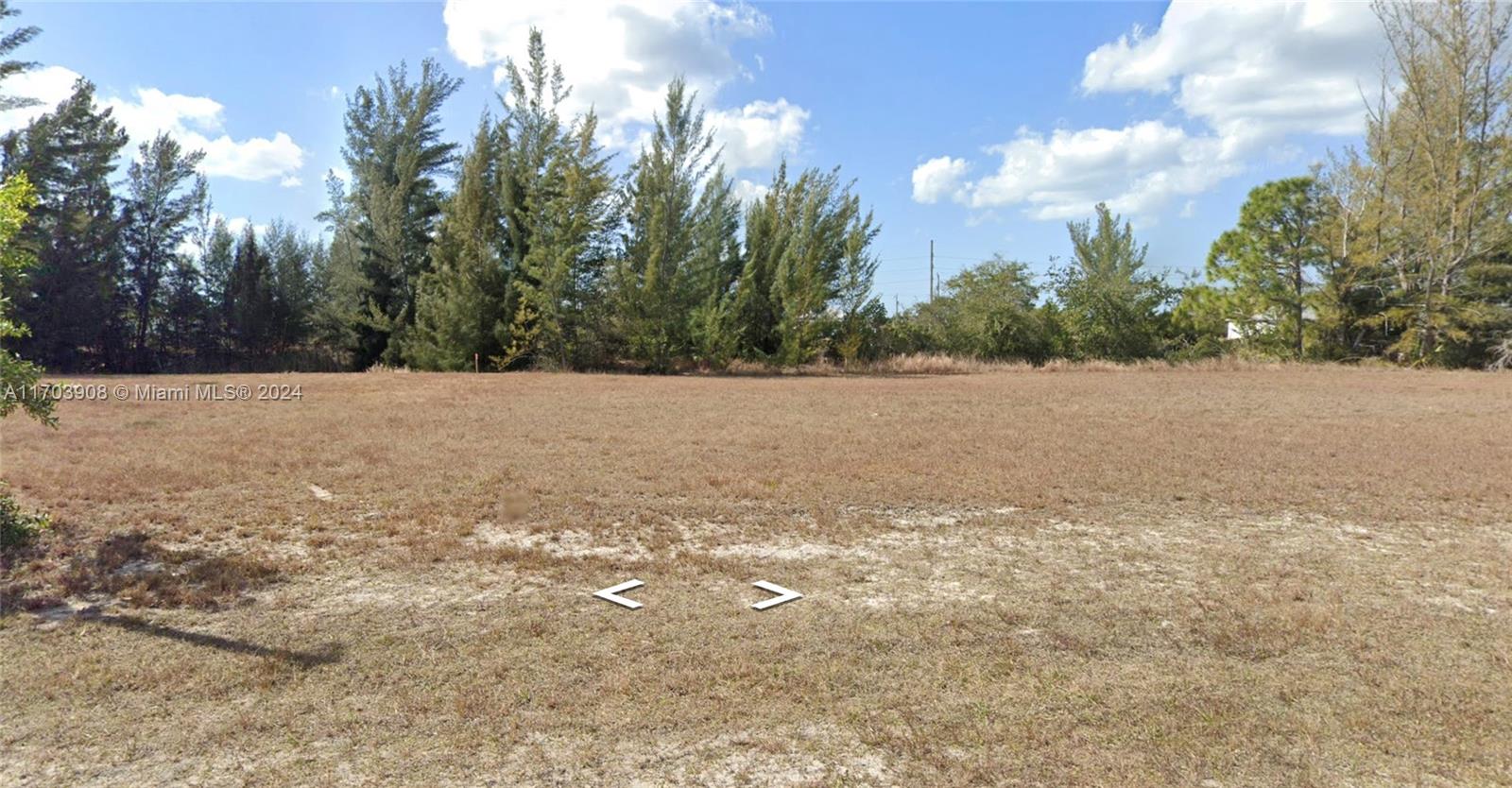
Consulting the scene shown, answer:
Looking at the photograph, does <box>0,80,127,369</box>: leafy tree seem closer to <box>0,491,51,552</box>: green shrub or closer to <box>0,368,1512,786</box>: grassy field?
<box>0,368,1512,786</box>: grassy field

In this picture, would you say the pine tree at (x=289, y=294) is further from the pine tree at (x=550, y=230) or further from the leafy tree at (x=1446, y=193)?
the leafy tree at (x=1446, y=193)

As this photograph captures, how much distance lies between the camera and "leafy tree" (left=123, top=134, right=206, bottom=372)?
3147cm

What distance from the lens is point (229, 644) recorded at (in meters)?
3.86

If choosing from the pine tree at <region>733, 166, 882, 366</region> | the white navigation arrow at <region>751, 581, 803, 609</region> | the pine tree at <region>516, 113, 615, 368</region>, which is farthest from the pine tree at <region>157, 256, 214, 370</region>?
the white navigation arrow at <region>751, 581, 803, 609</region>

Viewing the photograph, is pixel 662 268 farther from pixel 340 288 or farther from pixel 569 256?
pixel 340 288

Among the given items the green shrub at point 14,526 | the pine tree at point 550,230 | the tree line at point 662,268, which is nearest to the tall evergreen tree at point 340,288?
the tree line at point 662,268

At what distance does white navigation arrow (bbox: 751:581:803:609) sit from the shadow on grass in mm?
2219

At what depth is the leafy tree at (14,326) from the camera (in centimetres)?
439

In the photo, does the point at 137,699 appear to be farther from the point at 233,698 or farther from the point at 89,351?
the point at 89,351

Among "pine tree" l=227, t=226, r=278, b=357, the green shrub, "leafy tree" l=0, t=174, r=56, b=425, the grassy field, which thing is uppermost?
"pine tree" l=227, t=226, r=278, b=357

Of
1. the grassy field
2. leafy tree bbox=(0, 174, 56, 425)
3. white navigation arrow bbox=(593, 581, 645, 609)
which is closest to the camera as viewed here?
the grassy field

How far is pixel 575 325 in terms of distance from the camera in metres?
27.0

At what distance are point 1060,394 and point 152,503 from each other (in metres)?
16.9

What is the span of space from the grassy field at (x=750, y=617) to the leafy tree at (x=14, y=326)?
107 cm
